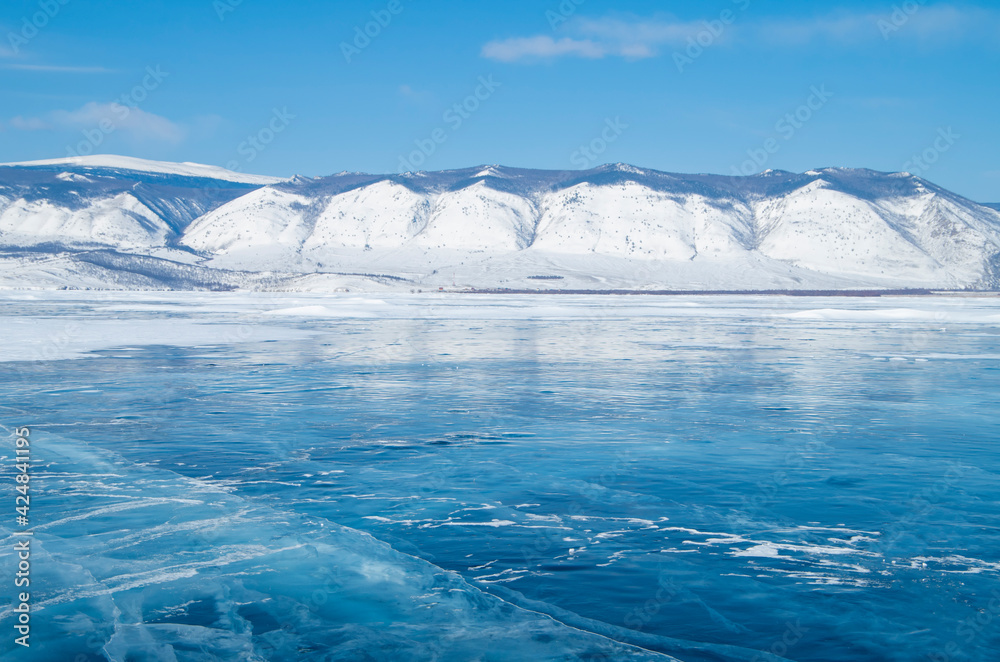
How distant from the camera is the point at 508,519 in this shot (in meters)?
10.0

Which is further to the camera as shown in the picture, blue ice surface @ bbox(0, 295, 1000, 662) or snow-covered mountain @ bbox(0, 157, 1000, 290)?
snow-covered mountain @ bbox(0, 157, 1000, 290)

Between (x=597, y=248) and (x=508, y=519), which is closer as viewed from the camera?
(x=508, y=519)

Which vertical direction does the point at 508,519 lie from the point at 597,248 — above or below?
below

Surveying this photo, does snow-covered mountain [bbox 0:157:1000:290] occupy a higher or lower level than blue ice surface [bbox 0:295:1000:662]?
higher

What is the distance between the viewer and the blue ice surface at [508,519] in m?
7.08

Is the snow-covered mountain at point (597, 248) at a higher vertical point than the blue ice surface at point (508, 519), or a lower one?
higher

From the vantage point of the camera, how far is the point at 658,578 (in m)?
8.23

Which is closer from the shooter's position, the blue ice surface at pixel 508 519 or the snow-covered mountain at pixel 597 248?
the blue ice surface at pixel 508 519

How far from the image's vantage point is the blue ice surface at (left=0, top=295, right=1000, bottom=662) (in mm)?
7082

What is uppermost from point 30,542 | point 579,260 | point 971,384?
point 579,260

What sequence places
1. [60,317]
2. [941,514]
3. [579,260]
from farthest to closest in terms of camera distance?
[579,260] → [60,317] → [941,514]

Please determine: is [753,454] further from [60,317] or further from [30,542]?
[60,317]

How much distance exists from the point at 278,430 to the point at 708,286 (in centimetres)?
13658

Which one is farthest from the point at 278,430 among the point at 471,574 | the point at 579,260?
the point at 579,260
